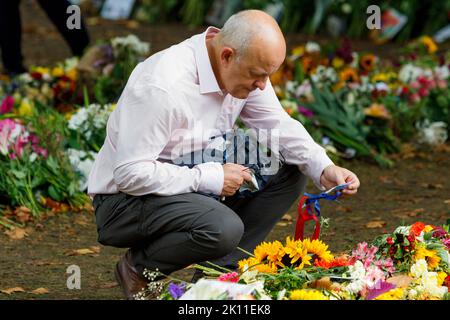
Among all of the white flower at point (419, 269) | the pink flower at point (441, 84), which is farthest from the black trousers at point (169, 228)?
the pink flower at point (441, 84)

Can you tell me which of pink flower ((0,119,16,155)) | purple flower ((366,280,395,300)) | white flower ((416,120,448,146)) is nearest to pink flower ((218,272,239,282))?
purple flower ((366,280,395,300))

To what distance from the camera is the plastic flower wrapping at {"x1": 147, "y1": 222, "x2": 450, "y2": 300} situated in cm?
278

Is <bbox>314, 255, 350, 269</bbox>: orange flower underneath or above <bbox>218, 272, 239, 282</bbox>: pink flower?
underneath

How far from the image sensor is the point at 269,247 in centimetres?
317

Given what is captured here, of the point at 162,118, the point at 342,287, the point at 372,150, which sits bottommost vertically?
the point at 372,150

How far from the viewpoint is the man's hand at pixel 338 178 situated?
350 cm

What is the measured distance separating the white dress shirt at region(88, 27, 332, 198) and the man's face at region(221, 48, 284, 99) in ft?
0.28

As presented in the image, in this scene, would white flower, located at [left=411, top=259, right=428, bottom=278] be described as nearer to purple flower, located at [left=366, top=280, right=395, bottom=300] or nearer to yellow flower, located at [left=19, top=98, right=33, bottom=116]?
purple flower, located at [left=366, top=280, right=395, bottom=300]

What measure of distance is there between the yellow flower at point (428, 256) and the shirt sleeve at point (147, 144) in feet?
2.34

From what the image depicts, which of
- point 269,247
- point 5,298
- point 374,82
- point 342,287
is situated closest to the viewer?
point 342,287
